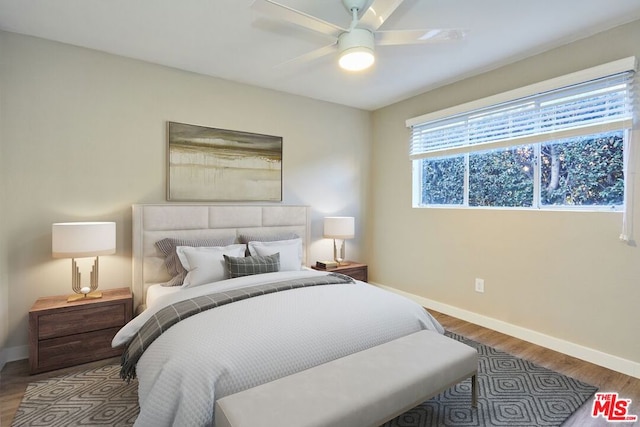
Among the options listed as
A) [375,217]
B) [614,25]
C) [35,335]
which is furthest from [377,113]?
[35,335]

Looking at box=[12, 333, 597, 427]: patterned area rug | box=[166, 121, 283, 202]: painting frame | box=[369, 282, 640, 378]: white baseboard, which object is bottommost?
box=[12, 333, 597, 427]: patterned area rug

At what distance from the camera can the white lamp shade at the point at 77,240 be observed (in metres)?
2.37

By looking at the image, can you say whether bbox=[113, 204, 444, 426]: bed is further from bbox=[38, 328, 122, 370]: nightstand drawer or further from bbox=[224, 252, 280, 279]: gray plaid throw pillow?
bbox=[38, 328, 122, 370]: nightstand drawer

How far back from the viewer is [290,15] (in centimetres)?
178

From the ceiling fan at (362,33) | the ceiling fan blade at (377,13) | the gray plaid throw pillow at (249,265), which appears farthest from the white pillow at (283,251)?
the ceiling fan blade at (377,13)

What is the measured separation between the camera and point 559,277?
276 cm

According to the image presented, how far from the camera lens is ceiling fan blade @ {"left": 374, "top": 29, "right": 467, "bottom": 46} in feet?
6.29

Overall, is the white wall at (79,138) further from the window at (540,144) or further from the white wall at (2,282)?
the window at (540,144)

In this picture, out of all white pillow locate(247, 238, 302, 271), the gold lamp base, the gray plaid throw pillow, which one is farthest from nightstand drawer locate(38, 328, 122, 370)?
white pillow locate(247, 238, 302, 271)

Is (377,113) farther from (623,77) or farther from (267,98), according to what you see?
(623,77)

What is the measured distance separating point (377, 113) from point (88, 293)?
153 inches

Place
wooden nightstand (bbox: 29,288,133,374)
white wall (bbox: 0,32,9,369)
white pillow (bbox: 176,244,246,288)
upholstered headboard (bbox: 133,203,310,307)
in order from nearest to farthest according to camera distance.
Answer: wooden nightstand (bbox: 29,288,133,374) → white wall (bbox: 0,32,9,369) → white pillow (bbox: 176,244,246,288) → upholstered headboard (bbox: 133,203,310,307)

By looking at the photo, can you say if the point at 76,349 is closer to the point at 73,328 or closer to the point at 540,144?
the point at 73,328

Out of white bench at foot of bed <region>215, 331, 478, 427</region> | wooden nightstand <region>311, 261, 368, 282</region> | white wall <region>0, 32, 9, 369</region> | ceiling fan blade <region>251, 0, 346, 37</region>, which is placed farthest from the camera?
wooden nightstand <region>311, 261, 368, 282</region>
